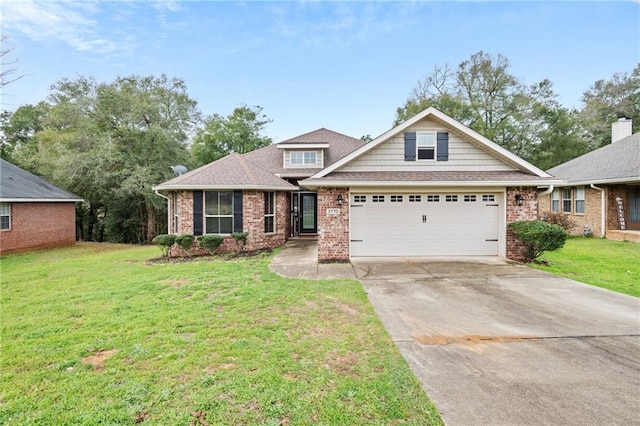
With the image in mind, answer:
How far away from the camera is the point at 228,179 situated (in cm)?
1156

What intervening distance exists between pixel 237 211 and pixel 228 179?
4.09ft

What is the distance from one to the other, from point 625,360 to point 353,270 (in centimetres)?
542

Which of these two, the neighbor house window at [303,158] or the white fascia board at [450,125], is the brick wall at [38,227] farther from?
the white fascia board at [450,125]

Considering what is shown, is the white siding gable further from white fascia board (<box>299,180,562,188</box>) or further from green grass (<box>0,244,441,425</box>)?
green grass (<box>0,244,441,425</box>)

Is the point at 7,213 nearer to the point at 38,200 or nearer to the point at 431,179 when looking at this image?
the point at 38,200

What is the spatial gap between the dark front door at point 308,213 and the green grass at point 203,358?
856cm

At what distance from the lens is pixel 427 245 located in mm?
9953

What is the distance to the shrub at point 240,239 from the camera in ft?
36.8

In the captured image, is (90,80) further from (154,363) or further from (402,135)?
(154,363)

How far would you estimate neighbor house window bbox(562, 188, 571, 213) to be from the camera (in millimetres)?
17141

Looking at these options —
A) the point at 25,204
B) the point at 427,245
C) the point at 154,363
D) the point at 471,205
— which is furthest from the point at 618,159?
the point at 25,204

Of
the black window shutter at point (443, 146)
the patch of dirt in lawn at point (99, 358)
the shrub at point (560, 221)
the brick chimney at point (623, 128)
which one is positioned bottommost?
the patch of dirt in lawn at point (99, 358)

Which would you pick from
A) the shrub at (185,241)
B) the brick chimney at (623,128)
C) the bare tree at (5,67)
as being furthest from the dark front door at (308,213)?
the brick chimney at (623,128)

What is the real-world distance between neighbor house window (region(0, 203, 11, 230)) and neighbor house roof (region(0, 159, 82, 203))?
14.6 inches
